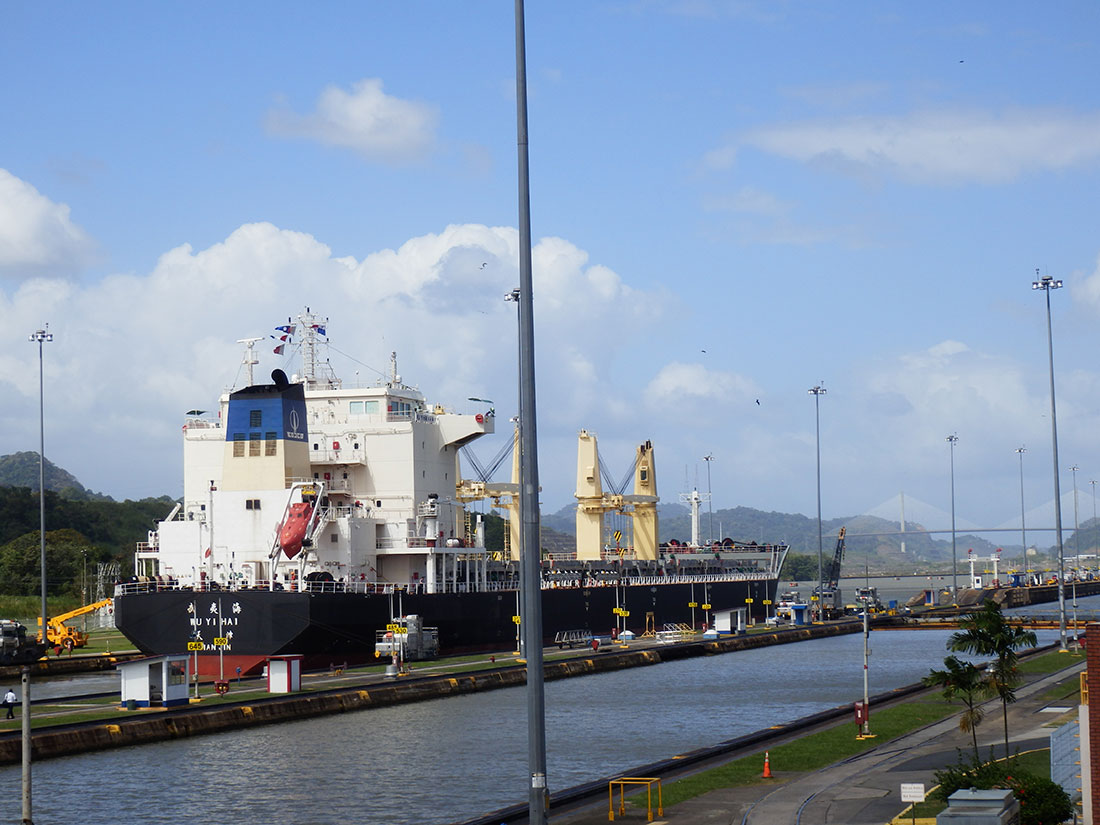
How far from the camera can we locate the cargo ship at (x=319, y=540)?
53312 mm

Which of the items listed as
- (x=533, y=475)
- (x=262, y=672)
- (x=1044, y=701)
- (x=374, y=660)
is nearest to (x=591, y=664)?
(x=374, y=660)

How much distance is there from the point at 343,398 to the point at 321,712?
80.3 feet

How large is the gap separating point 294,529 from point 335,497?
26.5 ft

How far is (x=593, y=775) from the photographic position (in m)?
31.1

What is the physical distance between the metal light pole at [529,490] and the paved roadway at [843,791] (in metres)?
6.94

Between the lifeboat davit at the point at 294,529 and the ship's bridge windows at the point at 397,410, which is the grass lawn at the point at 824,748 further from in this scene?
the ship's bridge windows at the point at 397,410

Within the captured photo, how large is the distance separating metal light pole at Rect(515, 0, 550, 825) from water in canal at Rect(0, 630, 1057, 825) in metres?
10.4

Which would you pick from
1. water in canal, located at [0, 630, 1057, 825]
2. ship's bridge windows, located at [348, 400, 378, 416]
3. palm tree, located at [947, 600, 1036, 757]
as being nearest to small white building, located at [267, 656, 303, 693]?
water in canal, located at [0, 630, 1057, 825]

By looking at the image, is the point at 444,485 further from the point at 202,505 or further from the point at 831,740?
the point at 831,740

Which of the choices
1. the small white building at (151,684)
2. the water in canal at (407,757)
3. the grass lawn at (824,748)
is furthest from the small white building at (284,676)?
the grass lawn at (824,748)

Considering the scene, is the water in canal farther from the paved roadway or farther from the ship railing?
the ship railing

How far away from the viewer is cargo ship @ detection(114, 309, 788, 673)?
53.3 metres

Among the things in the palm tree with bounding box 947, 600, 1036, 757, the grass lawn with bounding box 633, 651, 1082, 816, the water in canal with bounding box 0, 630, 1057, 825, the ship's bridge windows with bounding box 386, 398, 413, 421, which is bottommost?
the water in canal with bounding box 0, 630, 1057, 825

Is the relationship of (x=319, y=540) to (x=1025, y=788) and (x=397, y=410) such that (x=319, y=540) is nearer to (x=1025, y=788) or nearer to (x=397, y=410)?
(x=397, y=410)
